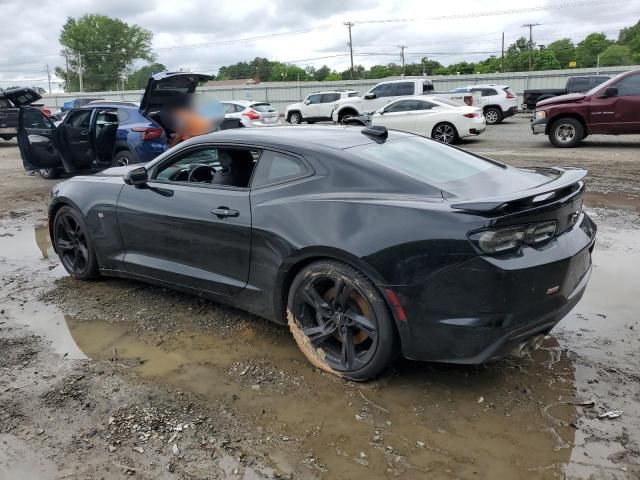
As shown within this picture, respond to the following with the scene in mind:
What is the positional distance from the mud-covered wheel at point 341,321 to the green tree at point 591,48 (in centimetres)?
9109

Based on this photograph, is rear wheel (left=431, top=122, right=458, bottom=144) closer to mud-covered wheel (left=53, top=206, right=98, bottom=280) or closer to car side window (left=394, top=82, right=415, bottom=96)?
car side window (left=394, top=82, right=415, bottom=96)

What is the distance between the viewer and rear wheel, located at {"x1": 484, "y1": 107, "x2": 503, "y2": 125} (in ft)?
76.5

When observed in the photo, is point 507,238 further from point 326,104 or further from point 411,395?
point 326,104

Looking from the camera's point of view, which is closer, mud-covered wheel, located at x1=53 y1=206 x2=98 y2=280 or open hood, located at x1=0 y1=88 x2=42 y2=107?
mud-covered wheel, located at x1=53 y1=206 x2=98 y2=280

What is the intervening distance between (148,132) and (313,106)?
16035 millimetres

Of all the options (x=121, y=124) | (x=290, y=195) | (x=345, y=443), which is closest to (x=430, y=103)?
(x=121, y=124)

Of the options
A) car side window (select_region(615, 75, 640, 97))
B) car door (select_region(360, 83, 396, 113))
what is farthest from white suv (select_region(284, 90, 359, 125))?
car side window (select_region(615, 75, 640, 97))

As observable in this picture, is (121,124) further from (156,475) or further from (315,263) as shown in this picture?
(156,475)

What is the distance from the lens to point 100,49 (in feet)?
311

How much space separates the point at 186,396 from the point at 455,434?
4.98 ft

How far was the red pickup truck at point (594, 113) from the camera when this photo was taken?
12445 millimetres

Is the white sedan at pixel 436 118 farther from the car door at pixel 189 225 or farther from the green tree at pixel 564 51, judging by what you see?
the green tree at pixel 564 51

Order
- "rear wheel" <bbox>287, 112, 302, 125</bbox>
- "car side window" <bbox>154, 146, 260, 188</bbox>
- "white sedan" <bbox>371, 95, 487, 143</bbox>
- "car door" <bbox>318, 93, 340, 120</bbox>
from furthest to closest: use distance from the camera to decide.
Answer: "rear wheel" <bbox>287, 112, 302, 125</bbox> → "car door" <bbox>318, 93, 340, 120</bbox> → "white sedan" <bbox>371, 95, 487, 143</bbox> → "car side window" <bbox>154, 146, 260, 188</bbox>

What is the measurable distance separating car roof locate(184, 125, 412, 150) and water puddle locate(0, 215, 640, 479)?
1.36 metres
